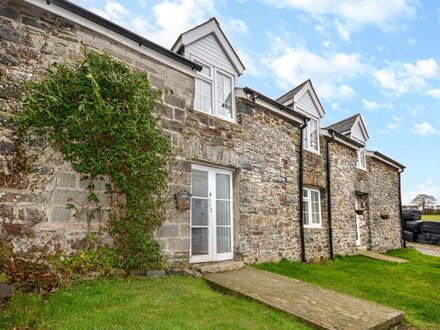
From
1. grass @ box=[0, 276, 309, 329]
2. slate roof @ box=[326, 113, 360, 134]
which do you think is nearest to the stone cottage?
grass @ box=[0, 276, 309, 329]

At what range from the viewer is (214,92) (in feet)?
25.3

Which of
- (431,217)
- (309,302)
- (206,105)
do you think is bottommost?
(309,302)

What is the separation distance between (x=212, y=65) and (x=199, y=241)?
437 centimetres

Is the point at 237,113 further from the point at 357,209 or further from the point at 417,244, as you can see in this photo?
the point at 417,244

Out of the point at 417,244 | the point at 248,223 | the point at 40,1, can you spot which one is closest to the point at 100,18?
the point at 40,1

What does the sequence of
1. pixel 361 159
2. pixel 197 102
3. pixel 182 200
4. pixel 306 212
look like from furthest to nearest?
pixel 361 159
pixel 306 212
pixel 197 102
pixel 182 200

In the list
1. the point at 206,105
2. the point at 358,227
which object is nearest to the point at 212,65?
the point at 206,105

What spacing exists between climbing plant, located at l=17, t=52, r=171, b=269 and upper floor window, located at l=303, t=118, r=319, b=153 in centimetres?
647

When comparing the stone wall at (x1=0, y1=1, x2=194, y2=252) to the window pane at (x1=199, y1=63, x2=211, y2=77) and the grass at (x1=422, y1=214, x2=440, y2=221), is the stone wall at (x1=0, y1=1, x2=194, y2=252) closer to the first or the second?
the window pane at (x1=199, y1=63, x2=211, y2=77)

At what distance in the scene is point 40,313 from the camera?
→ 11.3 feet

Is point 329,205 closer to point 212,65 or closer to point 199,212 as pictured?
point 199,212

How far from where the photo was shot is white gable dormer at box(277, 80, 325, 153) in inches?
422

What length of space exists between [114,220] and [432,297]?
660 cm

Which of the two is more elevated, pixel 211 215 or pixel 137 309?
pixel 211 215
